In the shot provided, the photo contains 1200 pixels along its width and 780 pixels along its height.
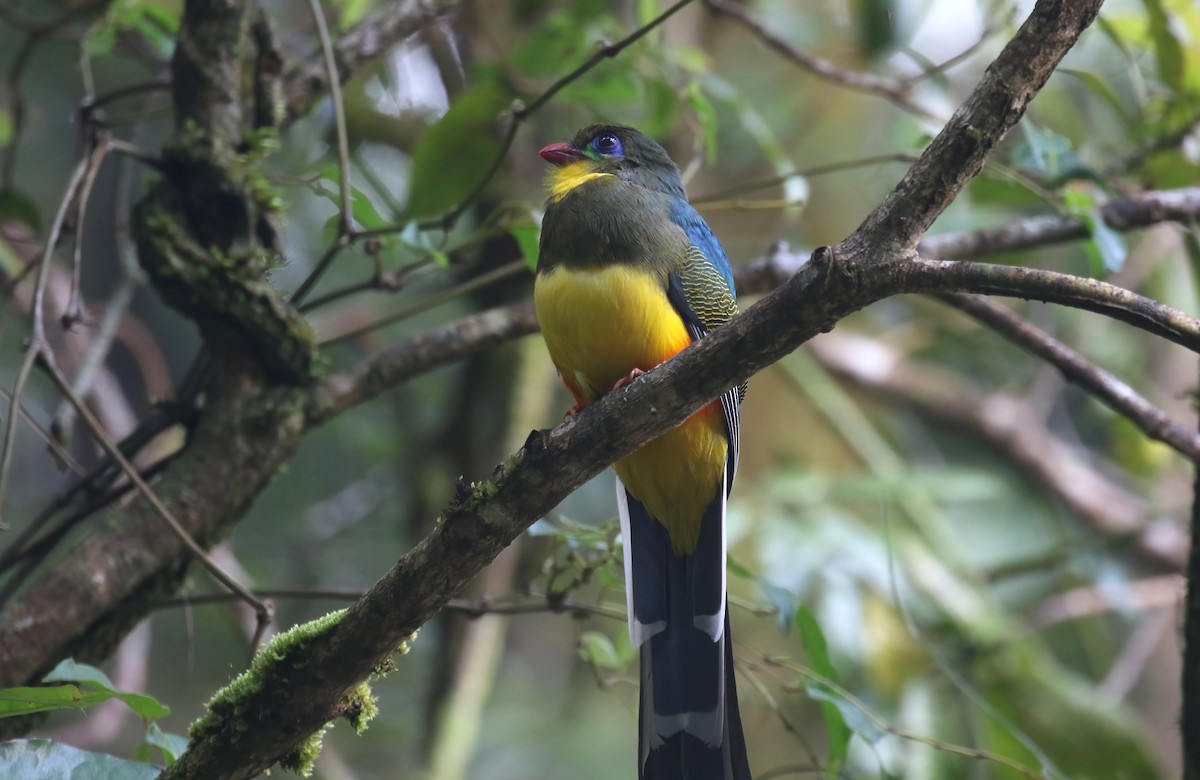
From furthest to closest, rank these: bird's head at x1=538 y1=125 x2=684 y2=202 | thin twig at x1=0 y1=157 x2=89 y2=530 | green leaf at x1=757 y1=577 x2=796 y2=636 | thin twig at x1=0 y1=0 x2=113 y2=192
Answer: thin twig at x1=0 y1=0 x2=113 y2=192 < bird's head at x1=538 y1=125 x2=684 y2=202 < green leaf at x1=757 y1=577 x2=796 y2=636 < thin twig at x1=0 y1=157 x2=89 y2=530

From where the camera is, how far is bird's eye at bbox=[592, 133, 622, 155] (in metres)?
3.14

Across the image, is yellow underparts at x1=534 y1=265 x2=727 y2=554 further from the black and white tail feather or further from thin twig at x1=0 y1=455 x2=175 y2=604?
thin twig at x1=0 y1=455 x2=175 y2=604

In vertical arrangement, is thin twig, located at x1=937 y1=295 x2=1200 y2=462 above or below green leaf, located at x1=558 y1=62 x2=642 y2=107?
below

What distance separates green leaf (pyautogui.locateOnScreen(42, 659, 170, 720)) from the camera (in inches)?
72.7

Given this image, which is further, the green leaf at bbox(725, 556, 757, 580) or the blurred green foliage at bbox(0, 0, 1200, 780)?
the blurred green foliage at bbox(0, 0, 1200, 780)

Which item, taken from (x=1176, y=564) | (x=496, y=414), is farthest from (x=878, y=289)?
(x=1176, y=564)

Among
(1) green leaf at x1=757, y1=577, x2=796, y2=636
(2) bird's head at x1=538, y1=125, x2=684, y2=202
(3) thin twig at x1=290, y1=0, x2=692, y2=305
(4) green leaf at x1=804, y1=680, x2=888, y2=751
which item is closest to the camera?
(4) green leaf at x1=804, y1=680, x2=888, y2=751

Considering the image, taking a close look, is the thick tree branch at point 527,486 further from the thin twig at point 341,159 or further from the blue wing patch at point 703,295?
the thin twig at point 341,159

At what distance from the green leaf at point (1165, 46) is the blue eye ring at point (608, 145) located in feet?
4.97

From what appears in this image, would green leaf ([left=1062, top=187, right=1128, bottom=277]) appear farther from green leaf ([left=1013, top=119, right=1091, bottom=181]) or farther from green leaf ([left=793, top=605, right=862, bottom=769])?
green leaf ([left=793, top=605, right=862, bottom=769])

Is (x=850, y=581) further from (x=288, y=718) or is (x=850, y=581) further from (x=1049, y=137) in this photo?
(x=288, y=718)

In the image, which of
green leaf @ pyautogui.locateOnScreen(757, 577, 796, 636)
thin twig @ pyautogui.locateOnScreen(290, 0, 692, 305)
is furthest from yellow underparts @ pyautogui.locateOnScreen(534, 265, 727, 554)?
thin twig @ pyautogui.locateOnScreen(290, 0, 692, 305)

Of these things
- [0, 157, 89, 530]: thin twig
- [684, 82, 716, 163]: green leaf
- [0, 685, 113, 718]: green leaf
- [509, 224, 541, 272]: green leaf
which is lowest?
[0, 685, 113, 718]: green leaf

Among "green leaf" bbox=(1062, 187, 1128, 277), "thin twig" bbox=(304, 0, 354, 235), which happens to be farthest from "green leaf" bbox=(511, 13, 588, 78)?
"green leaf" bbox=(1062, 187, 1128, 277)
